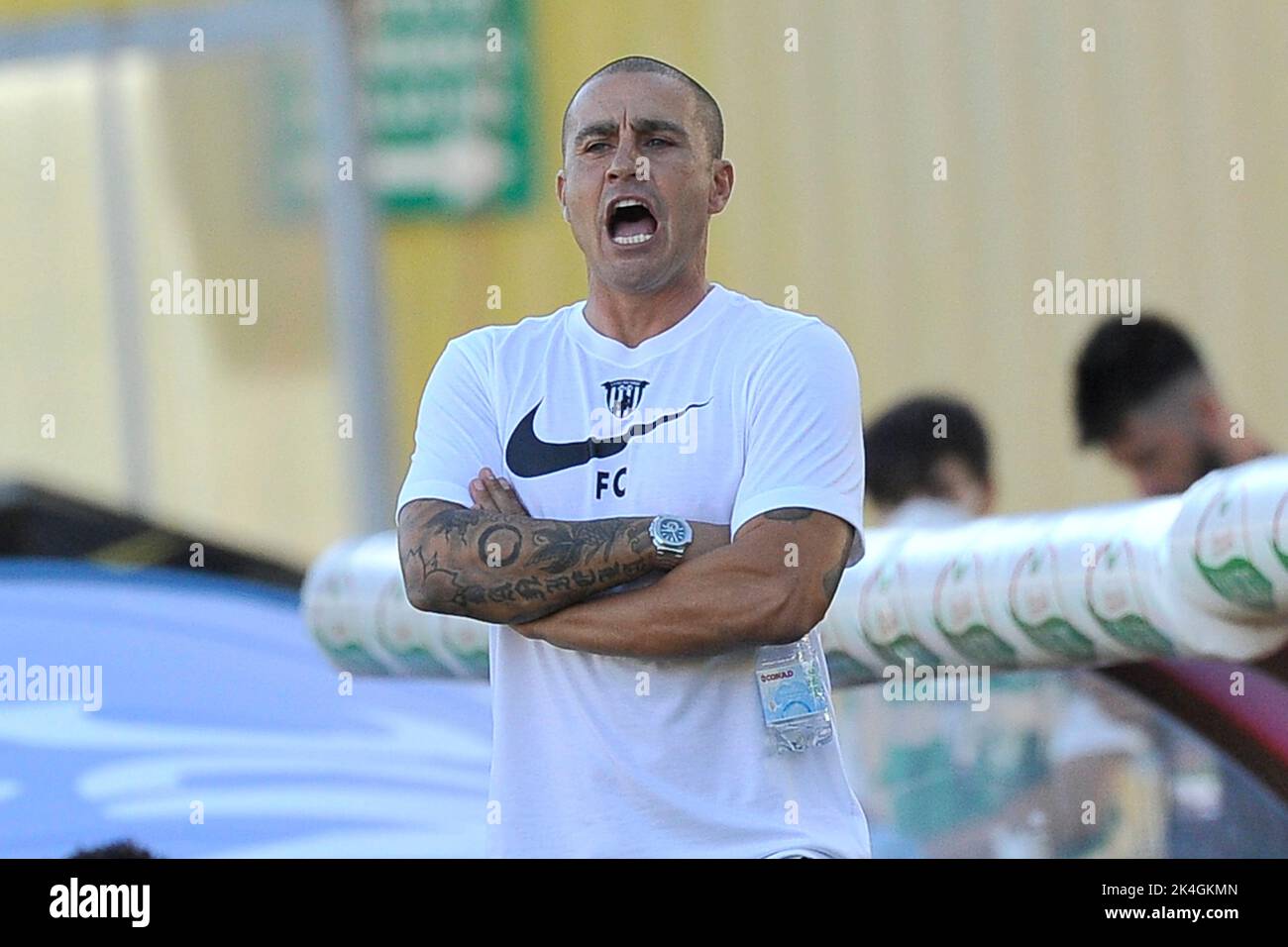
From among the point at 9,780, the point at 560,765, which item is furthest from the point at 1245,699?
the point at 9,780

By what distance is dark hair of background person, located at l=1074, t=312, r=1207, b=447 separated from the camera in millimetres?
4332

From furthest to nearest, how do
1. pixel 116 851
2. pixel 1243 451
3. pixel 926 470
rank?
pixel 926 470 < pixel 1243 451 < pixel 116 851

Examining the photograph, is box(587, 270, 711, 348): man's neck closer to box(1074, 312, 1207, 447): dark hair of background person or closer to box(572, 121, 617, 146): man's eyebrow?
box(572, 121, 617, 146): man's eyebrow

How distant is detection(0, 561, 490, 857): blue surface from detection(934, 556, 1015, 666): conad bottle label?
2.64ft

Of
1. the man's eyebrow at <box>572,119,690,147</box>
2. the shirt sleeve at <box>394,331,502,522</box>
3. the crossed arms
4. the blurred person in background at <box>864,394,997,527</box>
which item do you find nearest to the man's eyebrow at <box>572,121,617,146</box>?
the man's eyebrow at <box>572,119,690,147</box>

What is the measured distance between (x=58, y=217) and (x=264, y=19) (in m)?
0.89

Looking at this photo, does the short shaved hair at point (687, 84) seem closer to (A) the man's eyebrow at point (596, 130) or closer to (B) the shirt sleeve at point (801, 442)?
(A) the man's eyebrow at point (596, 130)

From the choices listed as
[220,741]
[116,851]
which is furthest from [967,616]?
[220,741]

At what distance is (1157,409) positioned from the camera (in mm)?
4312

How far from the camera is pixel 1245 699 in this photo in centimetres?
350

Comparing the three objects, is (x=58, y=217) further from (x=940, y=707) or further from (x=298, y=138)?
(x=940, y=707)

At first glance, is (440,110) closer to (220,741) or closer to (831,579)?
(220,741)
